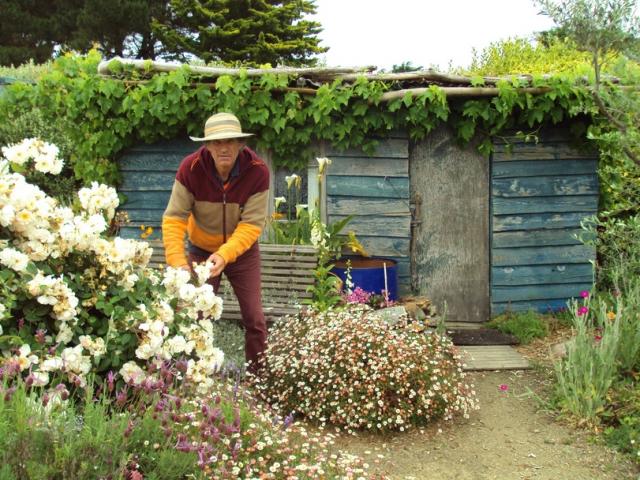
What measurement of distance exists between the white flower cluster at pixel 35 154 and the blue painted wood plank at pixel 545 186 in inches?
229

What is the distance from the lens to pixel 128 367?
2977mm

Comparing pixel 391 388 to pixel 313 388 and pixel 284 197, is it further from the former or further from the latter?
pixel 284 197

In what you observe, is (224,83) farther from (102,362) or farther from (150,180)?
(102,362)

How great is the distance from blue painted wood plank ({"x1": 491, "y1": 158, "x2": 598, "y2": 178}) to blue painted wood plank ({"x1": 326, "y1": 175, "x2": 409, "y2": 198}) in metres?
1.10

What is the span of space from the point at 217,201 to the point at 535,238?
4.69 meters

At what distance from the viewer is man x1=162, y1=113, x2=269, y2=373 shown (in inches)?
185

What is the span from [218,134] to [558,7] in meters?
2.53

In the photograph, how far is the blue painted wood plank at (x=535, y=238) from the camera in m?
8.19

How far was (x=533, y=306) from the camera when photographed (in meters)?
8.31

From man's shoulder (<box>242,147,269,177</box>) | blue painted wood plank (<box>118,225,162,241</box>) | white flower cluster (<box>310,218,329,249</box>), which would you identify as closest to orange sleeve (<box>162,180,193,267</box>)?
man's shoulder (<box>242,147,269,177</box>)

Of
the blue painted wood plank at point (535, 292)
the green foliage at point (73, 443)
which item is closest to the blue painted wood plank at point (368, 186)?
the blue painted wood plank at point (535, 292)

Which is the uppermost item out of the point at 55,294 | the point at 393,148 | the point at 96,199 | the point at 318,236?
the point at 393,148

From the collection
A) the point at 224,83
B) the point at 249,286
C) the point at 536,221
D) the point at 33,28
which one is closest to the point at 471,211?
the point at 536,221

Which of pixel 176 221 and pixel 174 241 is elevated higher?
pixel 176 221
